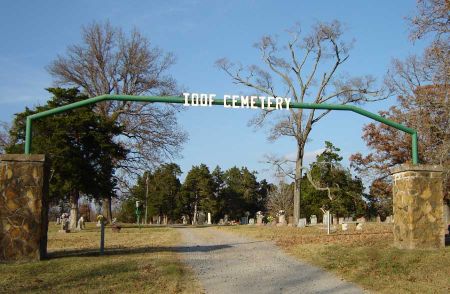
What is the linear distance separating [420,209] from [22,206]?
372 inches

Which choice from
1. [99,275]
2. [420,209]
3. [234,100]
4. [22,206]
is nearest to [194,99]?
[234,100]

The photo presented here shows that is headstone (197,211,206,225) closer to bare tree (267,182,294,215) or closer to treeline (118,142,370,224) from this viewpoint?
treeline (118,142,370,224)

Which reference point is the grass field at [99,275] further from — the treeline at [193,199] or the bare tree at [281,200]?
the treeline at [193,199]

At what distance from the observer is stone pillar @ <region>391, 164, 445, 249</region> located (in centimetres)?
1232

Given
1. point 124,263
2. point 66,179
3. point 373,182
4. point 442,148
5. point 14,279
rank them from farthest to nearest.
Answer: point 373,182
point 66,179
point 442,148
point 124,263
point 14,279

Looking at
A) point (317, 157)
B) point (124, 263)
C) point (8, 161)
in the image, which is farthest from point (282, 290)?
point (317, 157)

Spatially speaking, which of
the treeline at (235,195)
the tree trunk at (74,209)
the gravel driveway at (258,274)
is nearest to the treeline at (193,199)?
the treeline at (235,195)

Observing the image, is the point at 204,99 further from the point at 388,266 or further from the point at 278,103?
the point at 388,266

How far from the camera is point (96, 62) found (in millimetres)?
38156

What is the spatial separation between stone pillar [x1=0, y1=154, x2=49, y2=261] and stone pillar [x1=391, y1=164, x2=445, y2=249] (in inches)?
342

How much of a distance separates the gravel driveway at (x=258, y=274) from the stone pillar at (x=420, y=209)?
291 cm

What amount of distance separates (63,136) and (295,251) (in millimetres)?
20284

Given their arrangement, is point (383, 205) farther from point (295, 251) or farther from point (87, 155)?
point (295, 251)

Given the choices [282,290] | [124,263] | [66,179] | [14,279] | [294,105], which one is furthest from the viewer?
[66,179]
